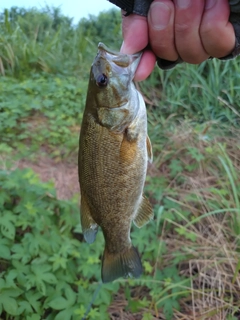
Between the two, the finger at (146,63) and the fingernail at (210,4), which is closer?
the fingernail at (210,4)

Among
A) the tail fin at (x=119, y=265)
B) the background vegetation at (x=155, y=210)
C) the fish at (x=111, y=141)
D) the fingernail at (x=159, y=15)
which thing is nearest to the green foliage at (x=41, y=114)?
the background vegetation at (x=155, y=210)

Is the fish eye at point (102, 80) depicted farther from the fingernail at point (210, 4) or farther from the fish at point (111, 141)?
the fingernail at point (210, 4)

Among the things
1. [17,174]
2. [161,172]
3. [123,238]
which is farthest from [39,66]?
[123,238]

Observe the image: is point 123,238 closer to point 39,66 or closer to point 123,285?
point 123,285

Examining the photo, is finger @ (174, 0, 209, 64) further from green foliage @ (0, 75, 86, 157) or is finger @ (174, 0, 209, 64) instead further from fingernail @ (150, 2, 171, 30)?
green foliage @ (0, 75, 86, 157)

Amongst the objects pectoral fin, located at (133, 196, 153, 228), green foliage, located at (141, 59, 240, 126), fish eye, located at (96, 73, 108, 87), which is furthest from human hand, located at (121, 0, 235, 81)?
green foliage, located at (141, 59, 240, 126)

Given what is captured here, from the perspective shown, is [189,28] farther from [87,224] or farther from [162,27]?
[87,224]

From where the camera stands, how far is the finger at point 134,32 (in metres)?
1.31

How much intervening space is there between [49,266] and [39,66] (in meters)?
4.00

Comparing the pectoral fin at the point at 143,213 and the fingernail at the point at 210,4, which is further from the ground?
the fingernail at the point at 210,4

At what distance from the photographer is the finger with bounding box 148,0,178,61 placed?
1.27 metres

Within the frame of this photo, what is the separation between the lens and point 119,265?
65.9 inches

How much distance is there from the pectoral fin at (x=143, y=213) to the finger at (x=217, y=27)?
67cm

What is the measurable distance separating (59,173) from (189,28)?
2654 millimetres
